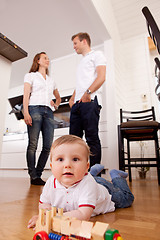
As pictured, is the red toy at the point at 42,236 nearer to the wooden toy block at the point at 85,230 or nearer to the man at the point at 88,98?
the wooden toy block at the point at 85,230

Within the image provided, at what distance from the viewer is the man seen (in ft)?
5.12

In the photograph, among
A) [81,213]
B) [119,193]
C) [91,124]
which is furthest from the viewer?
[91,124]

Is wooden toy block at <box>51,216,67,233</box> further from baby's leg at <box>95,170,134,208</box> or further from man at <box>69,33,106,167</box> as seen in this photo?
man at <box>69,33,106,167</box>

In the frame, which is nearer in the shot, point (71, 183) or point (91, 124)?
point (71, 183)

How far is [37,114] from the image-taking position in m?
1.85

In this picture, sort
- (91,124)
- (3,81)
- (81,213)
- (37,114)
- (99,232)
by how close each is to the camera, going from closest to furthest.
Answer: (99,232) < (81,213) < (3,81) < (91,124) < (37,114)

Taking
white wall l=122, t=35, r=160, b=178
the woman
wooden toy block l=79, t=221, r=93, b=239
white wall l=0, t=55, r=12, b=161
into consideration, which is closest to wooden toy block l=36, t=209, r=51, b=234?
wooden toy block l=79, t=221, r=93, b=239

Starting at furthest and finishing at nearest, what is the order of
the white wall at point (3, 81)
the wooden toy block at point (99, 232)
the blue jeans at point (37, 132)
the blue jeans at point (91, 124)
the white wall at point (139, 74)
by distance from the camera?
1. the white wall at point (139, 74)
2. the blue jeans at point (37, 132)
3. the blue jeans at point (91, 124)
4. the white wall at point (3, 81)
5. the wooden toy block at point (99, 232)

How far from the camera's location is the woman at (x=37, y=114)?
1.85 metres

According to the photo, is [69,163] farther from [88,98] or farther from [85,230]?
[88,98]

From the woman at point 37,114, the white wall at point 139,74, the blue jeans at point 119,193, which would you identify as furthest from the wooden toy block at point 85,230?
the white wall at point 139,74

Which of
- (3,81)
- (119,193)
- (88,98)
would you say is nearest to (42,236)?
(119,193)

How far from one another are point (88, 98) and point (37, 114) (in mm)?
575

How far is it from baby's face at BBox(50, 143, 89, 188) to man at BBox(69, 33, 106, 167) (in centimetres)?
87
